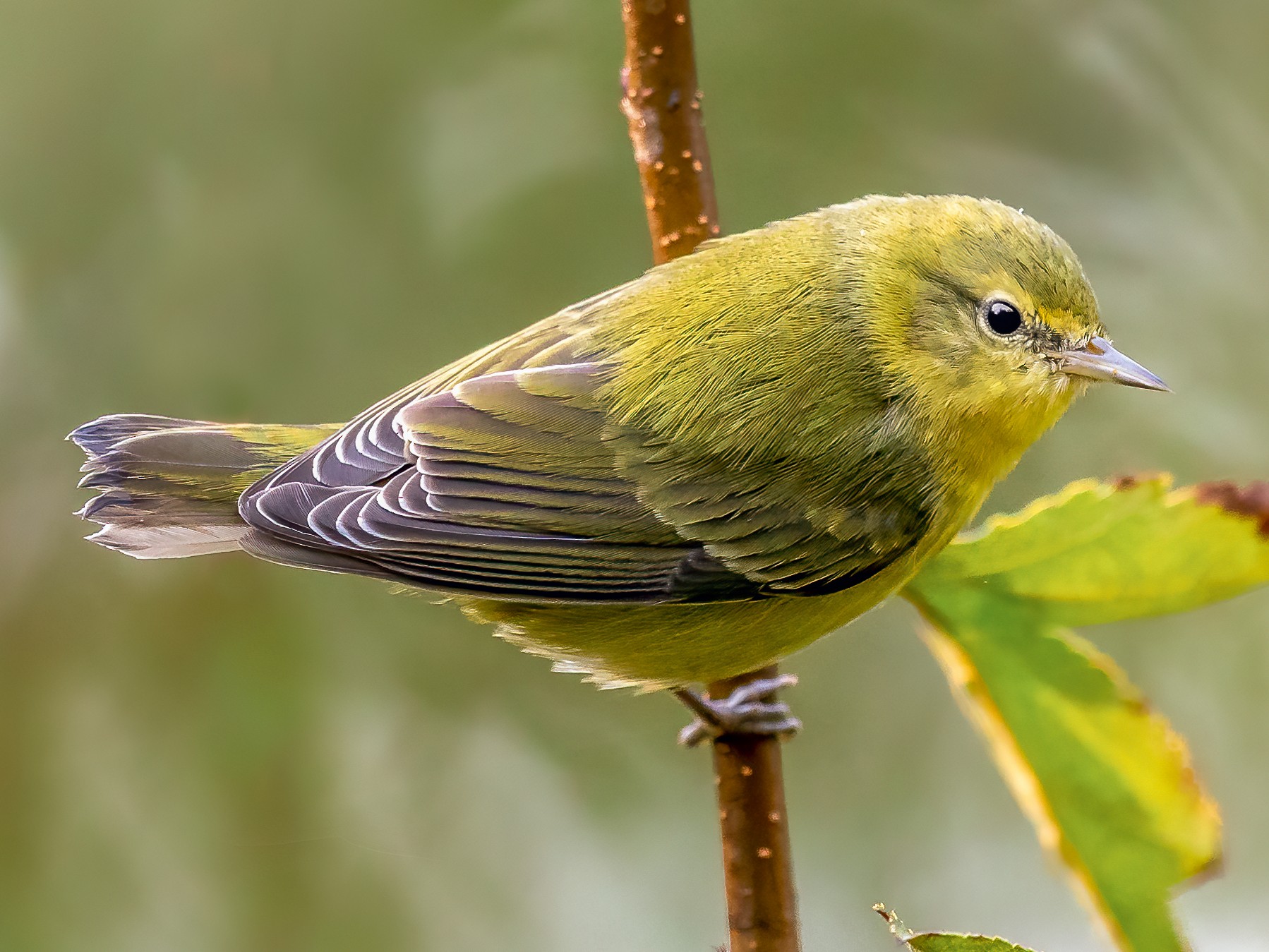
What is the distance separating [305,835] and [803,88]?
288 cm

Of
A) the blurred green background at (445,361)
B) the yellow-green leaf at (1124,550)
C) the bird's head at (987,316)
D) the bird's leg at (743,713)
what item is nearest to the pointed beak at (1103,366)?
the bird's head at (987,316)

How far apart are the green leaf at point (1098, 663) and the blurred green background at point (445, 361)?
5.99 ft

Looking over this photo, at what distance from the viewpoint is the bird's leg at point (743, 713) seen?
8.63ft

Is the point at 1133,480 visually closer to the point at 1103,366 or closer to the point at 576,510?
the point at 1103,366

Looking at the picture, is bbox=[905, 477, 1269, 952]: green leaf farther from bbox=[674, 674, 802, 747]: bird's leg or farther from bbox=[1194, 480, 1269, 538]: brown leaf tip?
bbox=[674, 674, 802, 747]: bird's leg

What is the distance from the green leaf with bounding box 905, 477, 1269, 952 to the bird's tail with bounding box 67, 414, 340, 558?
1455mm

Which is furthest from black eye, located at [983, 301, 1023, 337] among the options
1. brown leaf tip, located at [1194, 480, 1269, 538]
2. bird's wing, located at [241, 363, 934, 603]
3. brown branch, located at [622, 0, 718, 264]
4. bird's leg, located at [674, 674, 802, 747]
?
bird's leg, located at [674, 674, 802, 747]

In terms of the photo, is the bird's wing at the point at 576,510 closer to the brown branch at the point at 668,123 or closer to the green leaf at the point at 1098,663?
the brown branch at the point at 668,123

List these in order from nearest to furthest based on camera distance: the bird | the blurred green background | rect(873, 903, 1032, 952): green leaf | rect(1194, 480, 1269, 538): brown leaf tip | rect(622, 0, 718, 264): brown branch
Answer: rect(873, 903, 1032, 952): green leaf → rect(1194, 480, 1269, 538): brown leaf tip → rect(622, 0, 718, 264): brown branch → the bird → the blurred green background

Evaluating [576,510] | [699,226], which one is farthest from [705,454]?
[699,226]

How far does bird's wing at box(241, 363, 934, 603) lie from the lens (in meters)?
2.49

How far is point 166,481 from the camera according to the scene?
→ 259 cm

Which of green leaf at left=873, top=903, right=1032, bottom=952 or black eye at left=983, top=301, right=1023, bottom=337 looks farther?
black eye at left=983, top=301, right=1023, bottom=337

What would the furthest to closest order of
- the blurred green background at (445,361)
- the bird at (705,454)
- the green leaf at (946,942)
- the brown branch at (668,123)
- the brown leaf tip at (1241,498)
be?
1. the blurred green background at (445,361)
2. the bird at (705,454)
3. the brown branch at (668,123)
4. the brown leaf tip at (1241,498)
5. the green leaf at (946,942)
